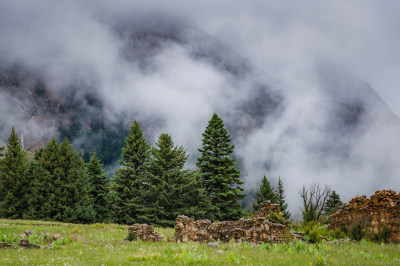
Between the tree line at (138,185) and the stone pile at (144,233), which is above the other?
the tree line at (138,185)

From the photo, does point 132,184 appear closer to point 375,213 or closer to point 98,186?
point 98,186

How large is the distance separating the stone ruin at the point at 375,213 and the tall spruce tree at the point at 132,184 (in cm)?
2437

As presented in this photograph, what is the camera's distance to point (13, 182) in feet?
144

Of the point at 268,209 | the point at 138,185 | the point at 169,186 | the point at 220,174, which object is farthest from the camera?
the point at 138,185

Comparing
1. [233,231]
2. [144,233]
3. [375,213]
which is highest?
[375,213]

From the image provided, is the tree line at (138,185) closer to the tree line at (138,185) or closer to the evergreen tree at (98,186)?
the tree line at (138,185)

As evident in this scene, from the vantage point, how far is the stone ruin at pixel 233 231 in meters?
14.3

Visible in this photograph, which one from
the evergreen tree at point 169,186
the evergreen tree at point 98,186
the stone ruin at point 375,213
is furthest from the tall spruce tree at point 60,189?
the stone ruin at point 375,213

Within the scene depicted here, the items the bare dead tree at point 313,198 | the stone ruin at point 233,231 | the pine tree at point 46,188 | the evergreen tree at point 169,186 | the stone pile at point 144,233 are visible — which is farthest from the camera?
the pine tree at point 46,188

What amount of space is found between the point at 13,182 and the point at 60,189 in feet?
34.6

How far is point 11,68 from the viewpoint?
18688cm

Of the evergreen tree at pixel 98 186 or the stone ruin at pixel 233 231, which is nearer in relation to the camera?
the stone ruin at pixel 233 231

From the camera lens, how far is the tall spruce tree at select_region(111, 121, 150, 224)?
1427 inches

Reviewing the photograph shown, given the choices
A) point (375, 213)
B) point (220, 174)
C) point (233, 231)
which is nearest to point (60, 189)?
point (220, 174)
